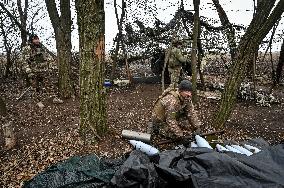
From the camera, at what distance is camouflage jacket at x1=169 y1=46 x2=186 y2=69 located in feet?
37.0

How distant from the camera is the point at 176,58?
11.4 meters

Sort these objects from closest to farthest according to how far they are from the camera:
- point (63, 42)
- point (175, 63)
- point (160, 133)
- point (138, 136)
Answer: point (138, 136), point (160, 133), point (63, 42), point (175, 63)

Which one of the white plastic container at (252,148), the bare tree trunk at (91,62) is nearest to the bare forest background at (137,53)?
the bare tree trunk at (91,62)

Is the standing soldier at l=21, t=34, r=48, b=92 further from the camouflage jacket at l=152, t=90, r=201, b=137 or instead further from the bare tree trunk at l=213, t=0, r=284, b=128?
the bare tree trunk at l=213, t=0, r=284, b=128

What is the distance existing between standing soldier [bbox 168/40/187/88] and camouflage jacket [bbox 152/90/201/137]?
494 cm

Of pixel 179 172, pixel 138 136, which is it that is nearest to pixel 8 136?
pixel 138 136

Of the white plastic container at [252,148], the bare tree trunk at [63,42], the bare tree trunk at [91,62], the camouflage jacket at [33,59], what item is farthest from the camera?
the camouflage jacket at [33,59]

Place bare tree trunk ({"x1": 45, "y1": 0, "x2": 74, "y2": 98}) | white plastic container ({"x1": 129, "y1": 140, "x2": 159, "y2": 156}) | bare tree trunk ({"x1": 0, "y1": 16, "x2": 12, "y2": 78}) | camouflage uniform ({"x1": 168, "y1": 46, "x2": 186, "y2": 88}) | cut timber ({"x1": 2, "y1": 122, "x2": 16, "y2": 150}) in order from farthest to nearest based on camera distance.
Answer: bare tree trunk ({"x1": 0, "y1": 16, "x2": 12, "y2": 78})
camouflage uniform ({"x1": 168, "y1": 46, "x2": 186, "y2": 88})
bare tree trunk ({"x1": 45, "y1": 0, "x2": 74, "y2": 98})
cut timber ({"x1": 2, "y1": 122, "x2": 16, "y2": 150})
white plastic container ({"x1": 129, "y1": 140, "x2": 159, "y2": 156})

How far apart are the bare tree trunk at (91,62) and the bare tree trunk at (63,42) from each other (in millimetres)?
4363

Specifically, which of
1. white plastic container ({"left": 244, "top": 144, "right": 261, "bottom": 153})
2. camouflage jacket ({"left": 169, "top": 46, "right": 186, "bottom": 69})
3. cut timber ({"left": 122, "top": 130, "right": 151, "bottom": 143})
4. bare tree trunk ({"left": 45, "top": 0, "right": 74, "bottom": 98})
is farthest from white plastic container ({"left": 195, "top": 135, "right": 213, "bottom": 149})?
camouflage jacket ({"left": 169, "top": 46, "right": 186, "bottom": 69})

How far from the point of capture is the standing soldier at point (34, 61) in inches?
441

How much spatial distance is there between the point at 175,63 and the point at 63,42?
3607 millimetres

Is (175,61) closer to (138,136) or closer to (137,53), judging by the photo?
(137,53)

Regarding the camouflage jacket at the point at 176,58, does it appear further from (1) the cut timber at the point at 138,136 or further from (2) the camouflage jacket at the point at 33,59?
(1) the cut timber at the point at 138,136
